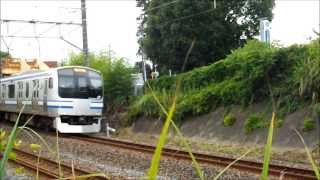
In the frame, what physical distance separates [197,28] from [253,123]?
21.0 metres

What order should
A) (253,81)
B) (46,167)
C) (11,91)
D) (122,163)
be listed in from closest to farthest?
(46,167)
(122,163)
(253,81)
(11,91)

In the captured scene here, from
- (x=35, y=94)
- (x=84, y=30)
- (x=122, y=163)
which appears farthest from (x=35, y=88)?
(x=122, y=163)

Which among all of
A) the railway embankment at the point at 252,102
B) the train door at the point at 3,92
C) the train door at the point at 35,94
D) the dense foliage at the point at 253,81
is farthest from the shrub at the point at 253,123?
the train door at the point at 3,92

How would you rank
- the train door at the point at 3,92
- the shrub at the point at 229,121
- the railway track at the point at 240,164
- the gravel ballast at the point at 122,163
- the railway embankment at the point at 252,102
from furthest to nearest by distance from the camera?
the train door at the point at 3,92 → the shrub at the point at 229,121 → the railway embankment at the point at 252,102 → the gravel ballast at the point at 122,163 → the railway track at the point at 240,164

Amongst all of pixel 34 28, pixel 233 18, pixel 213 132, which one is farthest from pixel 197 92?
pixel 233 18

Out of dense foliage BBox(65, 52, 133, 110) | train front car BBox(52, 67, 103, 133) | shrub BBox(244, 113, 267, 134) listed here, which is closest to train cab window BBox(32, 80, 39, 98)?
train front car BBox(52, 67, 103, 133)

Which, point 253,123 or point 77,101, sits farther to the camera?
point 77,101

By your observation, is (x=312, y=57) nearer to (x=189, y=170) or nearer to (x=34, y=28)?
(x=189, y=170)

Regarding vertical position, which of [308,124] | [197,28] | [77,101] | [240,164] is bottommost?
[240,164]

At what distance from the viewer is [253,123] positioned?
711 inches

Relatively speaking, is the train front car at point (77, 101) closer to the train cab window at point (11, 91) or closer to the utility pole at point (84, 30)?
the utility pole at point (84, 30)

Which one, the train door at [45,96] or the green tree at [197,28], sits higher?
the green tree at [197,28]

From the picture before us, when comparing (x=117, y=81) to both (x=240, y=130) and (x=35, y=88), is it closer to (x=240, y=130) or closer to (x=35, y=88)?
(x=35, y=88)

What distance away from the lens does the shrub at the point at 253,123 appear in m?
17.8
